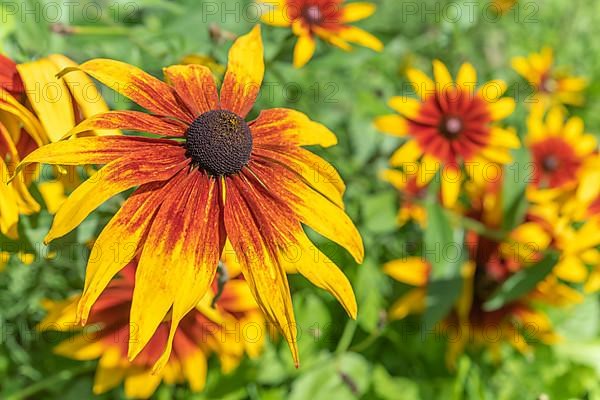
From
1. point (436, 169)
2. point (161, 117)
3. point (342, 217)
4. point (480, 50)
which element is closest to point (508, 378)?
point (436, 169)

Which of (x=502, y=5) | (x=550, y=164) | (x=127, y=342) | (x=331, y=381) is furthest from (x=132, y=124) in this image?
(x=502, y=5)

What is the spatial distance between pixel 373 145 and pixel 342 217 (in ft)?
3.06

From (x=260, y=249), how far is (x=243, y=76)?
0.28 metres

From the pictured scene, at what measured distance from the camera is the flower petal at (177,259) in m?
0.72

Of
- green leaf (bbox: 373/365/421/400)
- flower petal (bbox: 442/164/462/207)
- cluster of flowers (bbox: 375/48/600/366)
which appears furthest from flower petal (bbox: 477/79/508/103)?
green leaf (bbox: 373/365/421/400)

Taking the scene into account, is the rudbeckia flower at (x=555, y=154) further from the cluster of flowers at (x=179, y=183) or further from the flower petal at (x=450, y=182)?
the cluster of flowers at (x=179, y=183)

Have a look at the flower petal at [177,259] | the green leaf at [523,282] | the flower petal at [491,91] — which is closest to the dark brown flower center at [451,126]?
the flower petal at [491,91]

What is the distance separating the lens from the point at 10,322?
147cm

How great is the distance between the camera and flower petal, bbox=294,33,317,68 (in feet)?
4.20

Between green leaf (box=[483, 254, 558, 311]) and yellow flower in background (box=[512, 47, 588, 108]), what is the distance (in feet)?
3.21

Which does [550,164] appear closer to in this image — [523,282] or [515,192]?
[515,192]

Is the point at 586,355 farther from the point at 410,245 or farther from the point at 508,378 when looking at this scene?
the point at 410,245

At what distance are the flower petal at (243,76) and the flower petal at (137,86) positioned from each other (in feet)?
0.24

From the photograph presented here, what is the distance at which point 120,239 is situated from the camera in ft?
2.47
